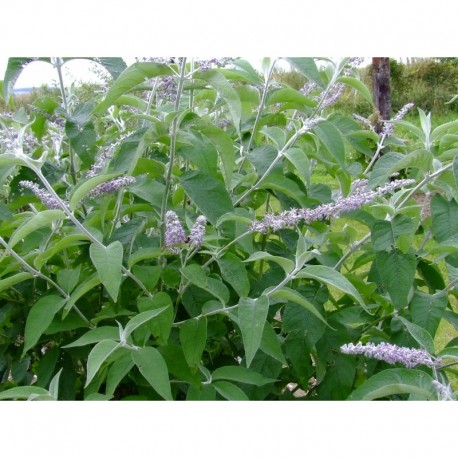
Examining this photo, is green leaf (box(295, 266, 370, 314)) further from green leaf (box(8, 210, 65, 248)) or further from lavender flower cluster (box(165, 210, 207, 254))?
green leaf (box(8, 210, 65, 248))

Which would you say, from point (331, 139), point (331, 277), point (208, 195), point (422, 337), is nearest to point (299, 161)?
point (331, 139)

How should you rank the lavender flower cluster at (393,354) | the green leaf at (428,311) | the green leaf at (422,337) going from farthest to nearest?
the green leaf at (428,311) < the green leaf at (422,337) < the lavender flower cluster at (393,354)

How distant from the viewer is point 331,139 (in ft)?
4.03

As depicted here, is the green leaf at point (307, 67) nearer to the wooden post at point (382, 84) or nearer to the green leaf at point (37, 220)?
the green leaf at point (37, 220)

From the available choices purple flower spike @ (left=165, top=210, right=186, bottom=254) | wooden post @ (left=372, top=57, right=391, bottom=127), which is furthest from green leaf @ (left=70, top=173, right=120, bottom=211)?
wooden post @ (left=372, top=57, right=391, bottom=127)

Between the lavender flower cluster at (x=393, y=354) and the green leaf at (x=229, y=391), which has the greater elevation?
the lavender flower cluster at (x=393, y=354)

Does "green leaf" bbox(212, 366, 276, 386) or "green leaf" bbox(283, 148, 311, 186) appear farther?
"green leaf" bbox(283, 148, 311, 186)

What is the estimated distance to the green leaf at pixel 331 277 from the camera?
0.92 metres

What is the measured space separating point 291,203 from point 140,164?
1.14 ft

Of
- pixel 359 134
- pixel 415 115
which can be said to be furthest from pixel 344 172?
pixel 415 115

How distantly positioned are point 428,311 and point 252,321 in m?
0.38

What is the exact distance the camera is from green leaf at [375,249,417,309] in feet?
3.59


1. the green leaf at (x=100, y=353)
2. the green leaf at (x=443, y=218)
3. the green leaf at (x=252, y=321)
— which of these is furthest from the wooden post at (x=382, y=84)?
the green leaf at (x=100, y=353)

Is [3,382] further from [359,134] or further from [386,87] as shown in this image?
[386,87]
